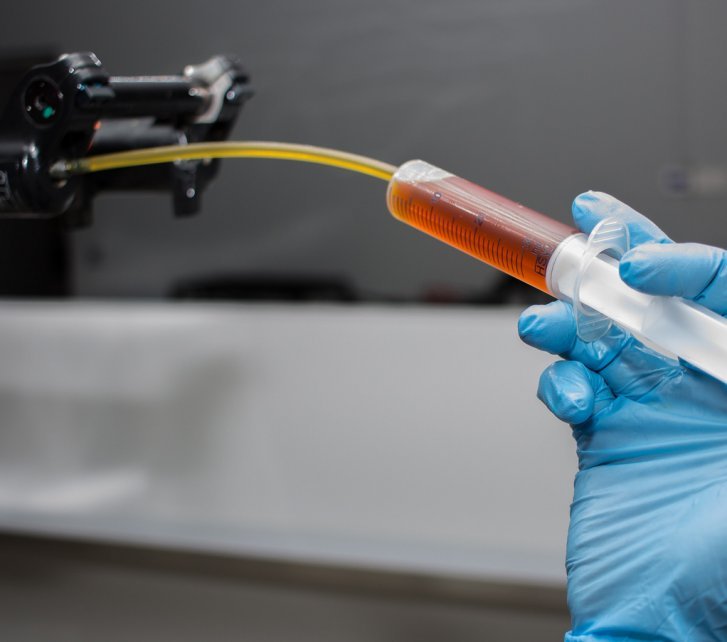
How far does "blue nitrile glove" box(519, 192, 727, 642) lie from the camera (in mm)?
653

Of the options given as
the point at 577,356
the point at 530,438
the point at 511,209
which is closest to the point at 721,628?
the point at 577,356

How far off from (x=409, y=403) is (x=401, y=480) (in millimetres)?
153

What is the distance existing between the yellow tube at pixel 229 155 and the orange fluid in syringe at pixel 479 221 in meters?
0.03

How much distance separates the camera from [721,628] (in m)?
0.67

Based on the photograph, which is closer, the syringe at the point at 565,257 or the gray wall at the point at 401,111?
the syringe at the point at 565,257

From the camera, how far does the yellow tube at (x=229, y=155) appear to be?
717 millimetres

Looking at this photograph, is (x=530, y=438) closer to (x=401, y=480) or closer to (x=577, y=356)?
(x=401, y=480)

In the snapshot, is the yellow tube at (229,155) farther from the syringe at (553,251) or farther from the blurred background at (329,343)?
the blurred background at (329,343)

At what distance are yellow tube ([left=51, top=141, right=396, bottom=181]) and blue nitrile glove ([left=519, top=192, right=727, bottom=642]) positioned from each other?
0.19 meters

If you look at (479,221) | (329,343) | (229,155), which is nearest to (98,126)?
(229,155)

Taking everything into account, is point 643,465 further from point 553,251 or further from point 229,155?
point 229,155

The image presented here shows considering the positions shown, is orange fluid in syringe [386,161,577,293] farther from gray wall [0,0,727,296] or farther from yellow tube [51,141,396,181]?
gray wall [0,0,727,296]

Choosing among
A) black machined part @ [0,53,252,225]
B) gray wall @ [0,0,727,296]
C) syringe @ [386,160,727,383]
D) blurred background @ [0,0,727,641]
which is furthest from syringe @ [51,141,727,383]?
gray wall @ [0,0,727,296]

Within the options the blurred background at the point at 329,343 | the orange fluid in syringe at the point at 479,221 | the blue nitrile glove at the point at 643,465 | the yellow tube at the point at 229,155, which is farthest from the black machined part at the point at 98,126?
the blurred background at the point at 329,343
